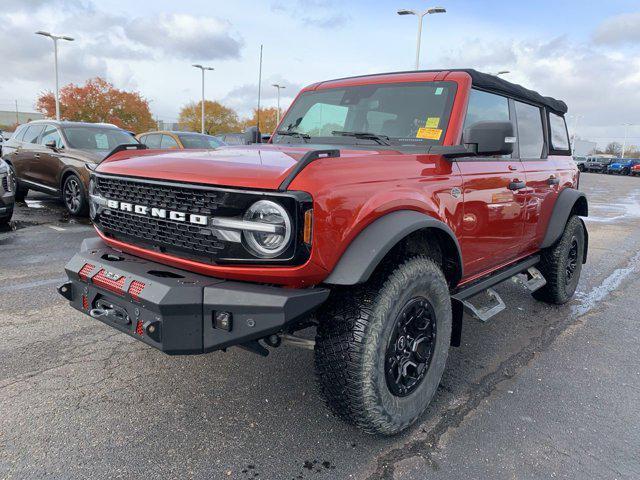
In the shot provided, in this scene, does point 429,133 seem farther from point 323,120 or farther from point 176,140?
point 176,140

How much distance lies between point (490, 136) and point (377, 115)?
0.91m

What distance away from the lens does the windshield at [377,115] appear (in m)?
3.10

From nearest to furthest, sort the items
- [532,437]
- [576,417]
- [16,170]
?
[532,437]
[576,417]
[16,170]

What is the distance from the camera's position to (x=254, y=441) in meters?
2.44

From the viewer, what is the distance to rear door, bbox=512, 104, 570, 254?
3830 millimetres

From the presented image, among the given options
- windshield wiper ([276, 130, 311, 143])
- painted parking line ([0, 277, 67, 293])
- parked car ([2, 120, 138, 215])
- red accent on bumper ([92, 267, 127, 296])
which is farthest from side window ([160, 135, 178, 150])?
red accent on bumper ([92, 267, 127, 296])

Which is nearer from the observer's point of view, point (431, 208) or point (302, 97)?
point (431, 208)

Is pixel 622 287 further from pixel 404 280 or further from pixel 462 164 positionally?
pixel 404 280

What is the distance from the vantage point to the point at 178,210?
2281 millimetres

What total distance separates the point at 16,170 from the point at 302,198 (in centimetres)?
992

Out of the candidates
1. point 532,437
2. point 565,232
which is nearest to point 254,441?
point 532,437

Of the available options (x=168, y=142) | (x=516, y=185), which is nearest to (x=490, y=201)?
(x=516, y=185)

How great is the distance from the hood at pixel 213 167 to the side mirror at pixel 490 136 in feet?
1.61

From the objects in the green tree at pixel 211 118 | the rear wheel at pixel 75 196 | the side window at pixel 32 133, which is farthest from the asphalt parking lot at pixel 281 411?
the green tree at pixel 211 118
